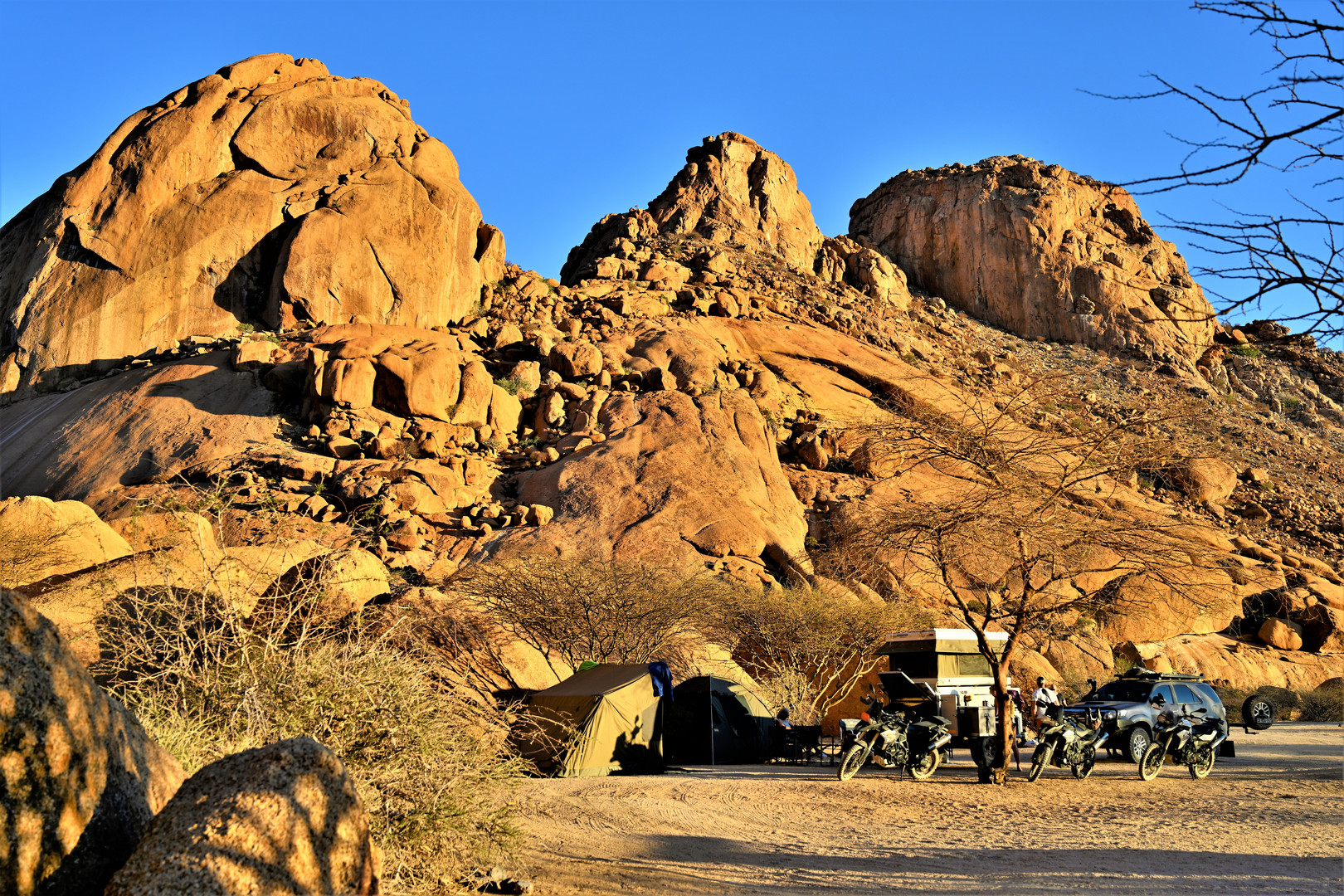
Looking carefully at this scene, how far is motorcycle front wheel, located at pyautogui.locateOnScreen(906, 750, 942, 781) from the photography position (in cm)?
1380

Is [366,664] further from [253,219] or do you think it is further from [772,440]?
[253,219]

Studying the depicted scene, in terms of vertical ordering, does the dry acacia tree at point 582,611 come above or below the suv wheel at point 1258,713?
above

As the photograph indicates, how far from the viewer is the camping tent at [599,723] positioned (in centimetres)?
1409

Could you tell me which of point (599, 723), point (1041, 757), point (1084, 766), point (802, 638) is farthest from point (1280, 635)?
point (599, 723)

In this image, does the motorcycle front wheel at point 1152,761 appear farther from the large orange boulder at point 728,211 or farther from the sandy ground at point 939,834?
the large orange boulder at point 728,211

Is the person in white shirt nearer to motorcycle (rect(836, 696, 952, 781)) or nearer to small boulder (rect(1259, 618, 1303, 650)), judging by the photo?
motorcycle (rect(836, 696, 952, 781))

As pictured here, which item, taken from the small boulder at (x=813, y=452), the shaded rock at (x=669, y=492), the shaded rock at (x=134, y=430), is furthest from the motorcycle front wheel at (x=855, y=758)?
the small boulder at (x=813, y=452)

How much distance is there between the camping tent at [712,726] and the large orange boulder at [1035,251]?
48.9 meters

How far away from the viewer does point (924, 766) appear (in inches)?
546

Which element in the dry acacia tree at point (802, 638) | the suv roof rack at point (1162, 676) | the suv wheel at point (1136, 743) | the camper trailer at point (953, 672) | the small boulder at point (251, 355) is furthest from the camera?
the small boulder at point (251, 355)

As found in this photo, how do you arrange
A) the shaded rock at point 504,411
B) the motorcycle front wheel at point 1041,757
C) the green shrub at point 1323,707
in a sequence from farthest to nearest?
1. the shaded rock at point 504,411
2. the green shrub at point 1323,707
3. the motorcycle front wheel at point 1041,757

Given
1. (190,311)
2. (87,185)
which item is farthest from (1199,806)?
(87,185)

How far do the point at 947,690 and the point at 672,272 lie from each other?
3250 centimetres

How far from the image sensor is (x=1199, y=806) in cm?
1114
